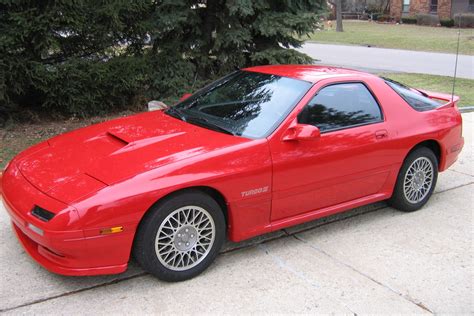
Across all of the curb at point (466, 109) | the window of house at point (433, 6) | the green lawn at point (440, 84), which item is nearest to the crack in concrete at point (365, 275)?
the curb at point (466, 109)

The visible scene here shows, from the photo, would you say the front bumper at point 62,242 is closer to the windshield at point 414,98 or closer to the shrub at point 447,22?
the windshield at point 414,98

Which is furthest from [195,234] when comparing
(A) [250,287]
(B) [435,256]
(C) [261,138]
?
(B) [435,256]

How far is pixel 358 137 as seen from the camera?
4.23 meters

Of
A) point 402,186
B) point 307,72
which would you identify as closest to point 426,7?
point 402,186

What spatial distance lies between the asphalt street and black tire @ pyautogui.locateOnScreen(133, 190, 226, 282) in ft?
40.8

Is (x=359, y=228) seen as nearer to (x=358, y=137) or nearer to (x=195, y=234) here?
(x=358, y=137)

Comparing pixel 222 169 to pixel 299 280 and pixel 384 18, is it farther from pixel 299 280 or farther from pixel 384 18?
pixel 384 18

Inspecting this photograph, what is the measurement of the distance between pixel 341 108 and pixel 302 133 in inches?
28.6

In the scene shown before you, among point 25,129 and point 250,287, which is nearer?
point 250,287

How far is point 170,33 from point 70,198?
5.93 meters

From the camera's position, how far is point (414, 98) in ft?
16.1

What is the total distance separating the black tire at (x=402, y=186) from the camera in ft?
15.4

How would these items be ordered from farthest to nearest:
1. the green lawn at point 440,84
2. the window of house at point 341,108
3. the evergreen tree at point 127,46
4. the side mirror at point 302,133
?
the green lawn at point 440,84
the evergreen tree at point 127,46
the window of house at point 341,108
the side mirror at point 302,133

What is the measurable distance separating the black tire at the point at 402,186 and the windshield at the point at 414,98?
1.43 ft
